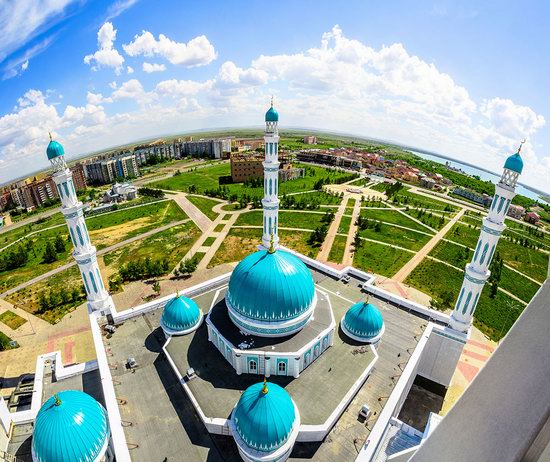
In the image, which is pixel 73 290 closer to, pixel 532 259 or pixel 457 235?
pixel 457 235

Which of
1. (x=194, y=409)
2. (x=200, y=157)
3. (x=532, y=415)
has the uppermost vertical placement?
(x=532, y=415)

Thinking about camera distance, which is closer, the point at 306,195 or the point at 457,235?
the point at 457,235

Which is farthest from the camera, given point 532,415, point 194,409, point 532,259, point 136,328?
point 532,259

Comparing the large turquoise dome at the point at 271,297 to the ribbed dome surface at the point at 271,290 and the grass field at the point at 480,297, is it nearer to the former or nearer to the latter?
the ribbed dome surface at the point at 271,290

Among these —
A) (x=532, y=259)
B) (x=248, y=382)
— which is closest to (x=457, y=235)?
(x=532, y=259)

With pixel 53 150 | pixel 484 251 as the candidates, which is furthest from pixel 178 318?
pixel 484 251

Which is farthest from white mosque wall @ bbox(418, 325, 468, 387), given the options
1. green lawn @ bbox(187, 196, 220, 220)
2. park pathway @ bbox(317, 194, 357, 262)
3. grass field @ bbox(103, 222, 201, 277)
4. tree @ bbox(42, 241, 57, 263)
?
tree @ bbox(42, 241, 57, 263)

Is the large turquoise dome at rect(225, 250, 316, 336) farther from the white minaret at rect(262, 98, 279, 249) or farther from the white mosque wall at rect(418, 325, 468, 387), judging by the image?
the white mosque wall at rect(418, 325, 468, 387)

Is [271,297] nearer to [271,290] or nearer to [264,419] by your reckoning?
[271,290]
